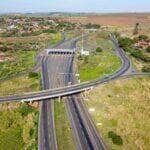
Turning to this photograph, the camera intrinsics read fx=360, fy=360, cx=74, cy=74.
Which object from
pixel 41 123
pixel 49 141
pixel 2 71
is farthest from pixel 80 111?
pixel 2 71

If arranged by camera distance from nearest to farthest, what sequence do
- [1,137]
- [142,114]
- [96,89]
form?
[1,137] → [142,114] → [96,89]

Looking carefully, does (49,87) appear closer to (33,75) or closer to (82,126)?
(33,75)

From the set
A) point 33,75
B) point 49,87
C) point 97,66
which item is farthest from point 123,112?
point 97,66

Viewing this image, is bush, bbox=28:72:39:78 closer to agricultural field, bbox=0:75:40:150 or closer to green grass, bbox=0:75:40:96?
green grass, bbox=0:75:40:96

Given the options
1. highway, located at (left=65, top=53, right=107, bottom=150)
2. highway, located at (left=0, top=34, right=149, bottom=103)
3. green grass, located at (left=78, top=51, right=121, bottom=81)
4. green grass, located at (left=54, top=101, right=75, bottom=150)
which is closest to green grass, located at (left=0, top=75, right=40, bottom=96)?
highway, located at (left=0, top=34, right=149, bottom=103)

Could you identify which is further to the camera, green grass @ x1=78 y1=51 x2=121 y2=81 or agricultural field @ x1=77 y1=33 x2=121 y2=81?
agricultural field @ x1=77 y1=33 x2=121 y2=81

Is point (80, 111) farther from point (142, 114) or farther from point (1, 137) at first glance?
point (1, 137)
